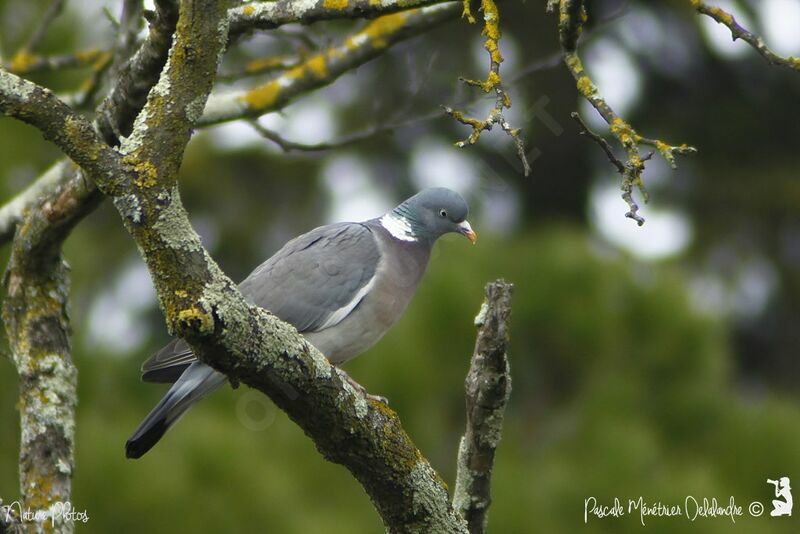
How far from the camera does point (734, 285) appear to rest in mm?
11961

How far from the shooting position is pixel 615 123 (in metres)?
3.01

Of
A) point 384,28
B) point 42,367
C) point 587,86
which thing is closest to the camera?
point 587,86

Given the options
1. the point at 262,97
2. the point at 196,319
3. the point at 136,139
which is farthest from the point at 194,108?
the point at 262,97

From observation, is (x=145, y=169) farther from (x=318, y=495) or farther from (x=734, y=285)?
(x=734, y=285)

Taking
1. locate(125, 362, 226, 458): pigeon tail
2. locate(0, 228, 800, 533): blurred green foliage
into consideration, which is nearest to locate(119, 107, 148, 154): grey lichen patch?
locate(125, 362, 226, 458): pigeon tail

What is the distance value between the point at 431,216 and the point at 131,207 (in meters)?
2.59

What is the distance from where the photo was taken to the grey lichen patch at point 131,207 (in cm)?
278

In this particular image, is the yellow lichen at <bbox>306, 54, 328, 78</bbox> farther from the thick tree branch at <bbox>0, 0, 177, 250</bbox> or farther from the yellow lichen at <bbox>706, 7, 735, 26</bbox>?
the yellow lichen at <bbox>706, 7, 735, 26</bbox>

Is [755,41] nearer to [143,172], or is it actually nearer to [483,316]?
[483,316]

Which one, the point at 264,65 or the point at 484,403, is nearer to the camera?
the point at 484,403

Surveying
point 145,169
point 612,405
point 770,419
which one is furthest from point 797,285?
point 145,169

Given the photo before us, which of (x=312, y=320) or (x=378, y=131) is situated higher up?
(x=378, y=131)

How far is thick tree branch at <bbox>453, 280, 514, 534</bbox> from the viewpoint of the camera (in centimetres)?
334

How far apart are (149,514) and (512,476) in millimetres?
2444
